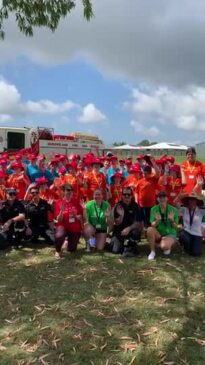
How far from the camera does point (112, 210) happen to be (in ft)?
26.5

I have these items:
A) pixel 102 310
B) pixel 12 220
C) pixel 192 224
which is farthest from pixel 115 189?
pixel 102 310

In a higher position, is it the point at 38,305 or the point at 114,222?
the point at 114,222

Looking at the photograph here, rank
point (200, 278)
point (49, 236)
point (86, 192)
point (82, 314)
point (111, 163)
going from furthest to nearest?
1. point (111, 163)
2. point (86, 192)
3. point (49, 236)
4. point (200, 278)
5. point (82, 314)

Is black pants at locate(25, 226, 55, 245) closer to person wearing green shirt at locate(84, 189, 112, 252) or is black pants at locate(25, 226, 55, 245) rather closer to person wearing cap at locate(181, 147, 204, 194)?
person wearing green shirt at locate(84, 189, 112, 252)

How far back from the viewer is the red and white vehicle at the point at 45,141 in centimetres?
1881

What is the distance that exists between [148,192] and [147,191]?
0.03 meters

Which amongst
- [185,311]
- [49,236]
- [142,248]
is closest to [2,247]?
[49,236]

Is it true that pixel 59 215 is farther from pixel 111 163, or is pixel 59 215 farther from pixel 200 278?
pixel 111 163

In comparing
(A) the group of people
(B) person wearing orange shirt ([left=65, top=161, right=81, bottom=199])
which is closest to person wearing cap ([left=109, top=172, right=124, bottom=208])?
(A) the group of people

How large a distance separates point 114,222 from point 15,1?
13.1 feet

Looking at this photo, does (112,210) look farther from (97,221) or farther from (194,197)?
(194,197)

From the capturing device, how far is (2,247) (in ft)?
26.5

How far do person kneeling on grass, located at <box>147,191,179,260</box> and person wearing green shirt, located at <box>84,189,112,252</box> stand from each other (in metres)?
0.89

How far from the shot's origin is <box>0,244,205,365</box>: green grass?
4.23 m
